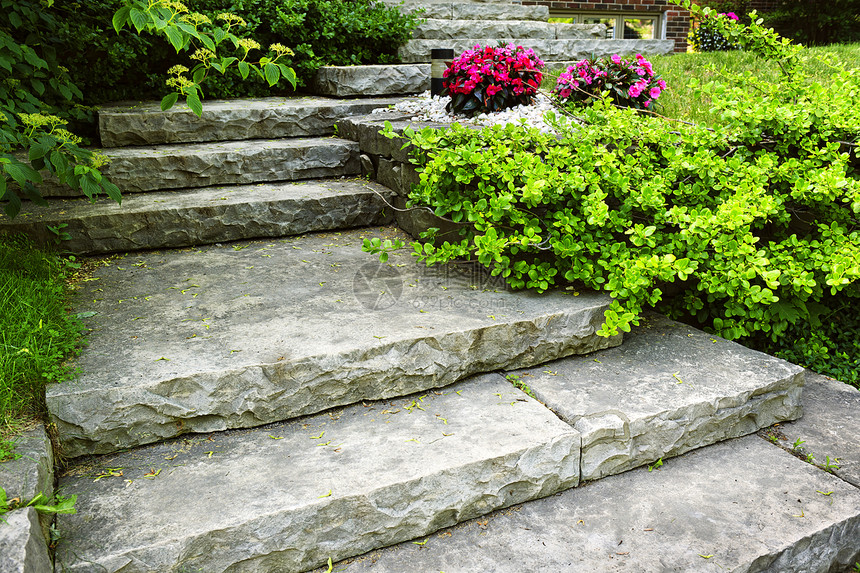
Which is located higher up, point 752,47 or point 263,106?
point 752,47

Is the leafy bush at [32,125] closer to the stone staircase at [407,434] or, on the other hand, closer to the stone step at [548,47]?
the stone staircase at [407,434]

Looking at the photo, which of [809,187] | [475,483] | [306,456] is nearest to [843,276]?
[809,187]

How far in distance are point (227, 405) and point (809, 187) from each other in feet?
7.45

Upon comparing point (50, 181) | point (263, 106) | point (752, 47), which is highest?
point (752, 47)

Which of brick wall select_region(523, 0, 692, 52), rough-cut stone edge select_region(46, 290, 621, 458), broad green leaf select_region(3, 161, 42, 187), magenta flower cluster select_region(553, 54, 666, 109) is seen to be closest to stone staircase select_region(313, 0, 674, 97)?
magenta flower cluster select_region(553, 54, 666, 109)

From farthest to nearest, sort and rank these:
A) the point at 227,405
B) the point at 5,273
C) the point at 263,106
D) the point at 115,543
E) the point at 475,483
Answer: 1. the point at 263,106
2. the point at 5,273
3. the point at 227,405
4. the point at 475,483
5. the point at 115,543

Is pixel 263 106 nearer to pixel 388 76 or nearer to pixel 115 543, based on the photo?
pixel 388 76

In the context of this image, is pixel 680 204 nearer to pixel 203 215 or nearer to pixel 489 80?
pixel 489 80

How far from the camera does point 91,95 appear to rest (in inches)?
155

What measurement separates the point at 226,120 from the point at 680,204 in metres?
2.63

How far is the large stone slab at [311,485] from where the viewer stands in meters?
1.49

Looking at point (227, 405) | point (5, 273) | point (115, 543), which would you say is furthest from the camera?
point (5, 273)

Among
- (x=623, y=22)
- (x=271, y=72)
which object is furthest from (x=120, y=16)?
(x=623, y=22)

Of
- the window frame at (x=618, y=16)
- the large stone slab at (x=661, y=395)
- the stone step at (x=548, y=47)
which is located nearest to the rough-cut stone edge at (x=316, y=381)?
the large stone slab at (x=661, y=395)
